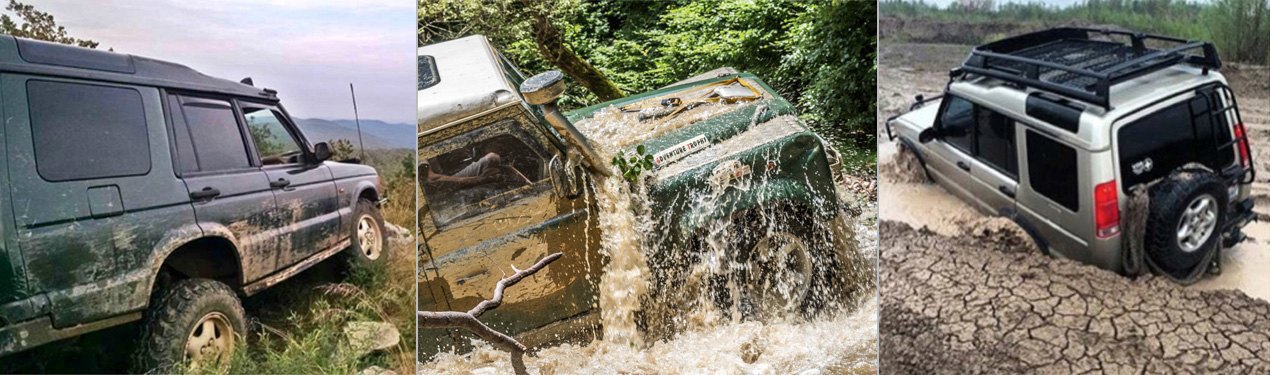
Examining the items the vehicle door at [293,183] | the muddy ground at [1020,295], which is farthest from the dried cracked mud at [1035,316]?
the vehicle door at [293,183]

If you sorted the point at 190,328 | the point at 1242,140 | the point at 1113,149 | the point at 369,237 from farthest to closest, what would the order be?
1. the point at 369,237
2. the point at 190,328
3. the point at 1242,140
4. the point at 1113,149

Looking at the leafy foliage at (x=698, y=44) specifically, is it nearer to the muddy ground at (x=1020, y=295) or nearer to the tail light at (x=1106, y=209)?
the muddy ground at (x=1020, y=295)

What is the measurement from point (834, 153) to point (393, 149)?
154cm

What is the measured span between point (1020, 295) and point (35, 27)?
340 centimetres

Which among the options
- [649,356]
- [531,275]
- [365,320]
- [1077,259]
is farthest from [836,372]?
[365,320]

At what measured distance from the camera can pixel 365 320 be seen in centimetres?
379

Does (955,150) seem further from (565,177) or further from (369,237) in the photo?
(369,237)

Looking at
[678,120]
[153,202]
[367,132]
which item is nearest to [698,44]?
[678,120]

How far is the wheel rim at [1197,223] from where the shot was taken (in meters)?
3.37

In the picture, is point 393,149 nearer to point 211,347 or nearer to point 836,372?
point 211,347

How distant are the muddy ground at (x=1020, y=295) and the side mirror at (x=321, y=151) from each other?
6.40 feet

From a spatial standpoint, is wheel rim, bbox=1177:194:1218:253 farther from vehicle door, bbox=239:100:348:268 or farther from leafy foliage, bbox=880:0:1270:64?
vehicle door, bbox=239:100:348:268

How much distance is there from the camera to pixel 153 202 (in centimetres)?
343

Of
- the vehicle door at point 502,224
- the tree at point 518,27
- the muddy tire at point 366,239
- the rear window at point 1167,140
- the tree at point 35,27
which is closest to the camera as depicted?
the rear window at point 1167,140
